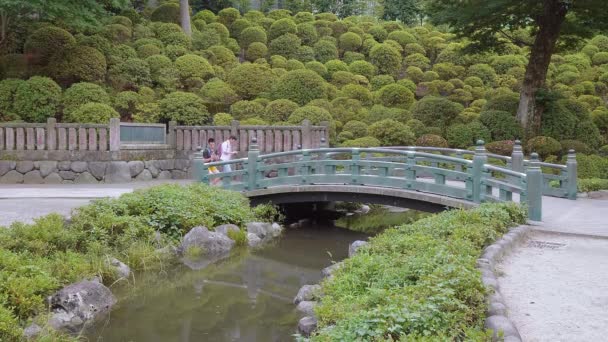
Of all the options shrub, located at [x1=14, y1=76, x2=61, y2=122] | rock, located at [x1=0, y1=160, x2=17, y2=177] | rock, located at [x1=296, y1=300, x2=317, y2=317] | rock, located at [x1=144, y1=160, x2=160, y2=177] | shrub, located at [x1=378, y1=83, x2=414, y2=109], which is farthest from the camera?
shrub, located at [x1=378, y1=83, x2=414, y2=109]

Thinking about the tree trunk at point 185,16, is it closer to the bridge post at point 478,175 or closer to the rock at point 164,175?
the rock at point 164,175

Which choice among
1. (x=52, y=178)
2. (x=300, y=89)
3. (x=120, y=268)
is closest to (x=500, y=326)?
(x=120, y=268)

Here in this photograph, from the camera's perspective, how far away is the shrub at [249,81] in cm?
2175

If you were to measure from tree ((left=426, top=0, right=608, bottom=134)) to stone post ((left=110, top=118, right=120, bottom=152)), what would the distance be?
381 inches

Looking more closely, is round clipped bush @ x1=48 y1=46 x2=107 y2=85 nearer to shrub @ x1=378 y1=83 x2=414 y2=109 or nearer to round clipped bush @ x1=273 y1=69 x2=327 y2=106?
round clipped bush @ x1=273 y1=69 x2=327 y2=106

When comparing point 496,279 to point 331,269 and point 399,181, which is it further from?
point 399,181

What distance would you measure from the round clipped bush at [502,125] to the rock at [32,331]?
14.6m

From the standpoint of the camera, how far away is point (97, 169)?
16.2 m

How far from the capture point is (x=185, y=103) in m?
19.2

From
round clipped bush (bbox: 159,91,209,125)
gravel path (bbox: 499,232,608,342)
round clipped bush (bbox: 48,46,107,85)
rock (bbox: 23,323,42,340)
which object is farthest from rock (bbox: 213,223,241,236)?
round clipped bush (bbox: 48,46,107,85)

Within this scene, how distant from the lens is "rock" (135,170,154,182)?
16828mm

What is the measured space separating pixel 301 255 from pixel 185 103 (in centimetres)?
953

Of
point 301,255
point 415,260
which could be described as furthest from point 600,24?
point 415,260

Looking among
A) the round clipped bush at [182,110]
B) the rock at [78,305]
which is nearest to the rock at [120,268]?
the rock at [78,305]
